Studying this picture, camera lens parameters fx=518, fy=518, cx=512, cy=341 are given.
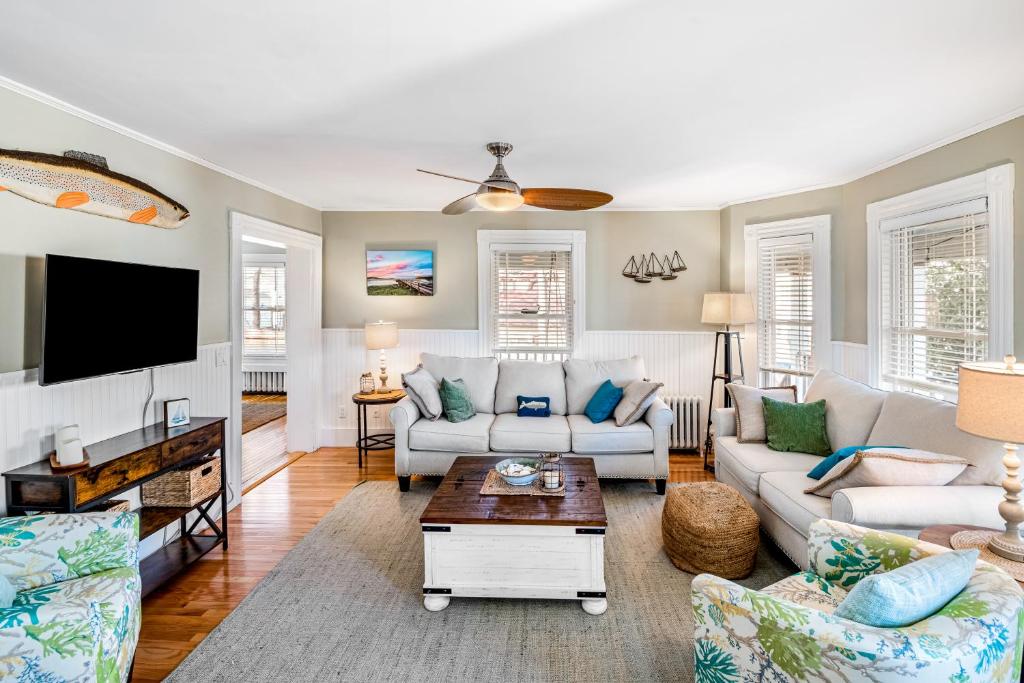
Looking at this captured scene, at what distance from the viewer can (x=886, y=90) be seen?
2.57m

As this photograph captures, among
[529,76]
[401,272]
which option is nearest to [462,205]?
[529,76]

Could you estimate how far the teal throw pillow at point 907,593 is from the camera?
1.33 meters

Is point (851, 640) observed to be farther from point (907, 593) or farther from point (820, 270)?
point (820, 270)

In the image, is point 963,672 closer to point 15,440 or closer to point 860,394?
point 860,394

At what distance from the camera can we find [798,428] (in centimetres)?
349

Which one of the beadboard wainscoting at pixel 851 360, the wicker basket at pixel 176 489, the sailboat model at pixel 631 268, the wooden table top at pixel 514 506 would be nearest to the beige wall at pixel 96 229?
the wicker basket at pixel 176 489

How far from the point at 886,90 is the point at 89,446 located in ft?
14.6

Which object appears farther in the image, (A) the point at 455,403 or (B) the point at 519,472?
(A) the point at 455,403

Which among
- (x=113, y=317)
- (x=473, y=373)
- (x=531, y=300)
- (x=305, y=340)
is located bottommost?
(x=473, y=373)

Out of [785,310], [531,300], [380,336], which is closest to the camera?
[785,310]

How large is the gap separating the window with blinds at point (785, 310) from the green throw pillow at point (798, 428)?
1.34 metres

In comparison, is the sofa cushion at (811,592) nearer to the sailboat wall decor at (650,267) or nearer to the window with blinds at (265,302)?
the sailboat wall decor at (650,267)

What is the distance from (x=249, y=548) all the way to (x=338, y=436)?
2.35 metres

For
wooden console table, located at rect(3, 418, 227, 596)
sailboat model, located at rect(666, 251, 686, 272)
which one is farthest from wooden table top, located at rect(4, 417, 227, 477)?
sailboat model, located at rect(666, 251, 686, 272)
